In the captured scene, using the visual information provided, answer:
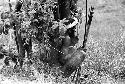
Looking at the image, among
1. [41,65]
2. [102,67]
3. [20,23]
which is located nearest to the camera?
[20,23]

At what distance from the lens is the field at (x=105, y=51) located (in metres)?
5.73

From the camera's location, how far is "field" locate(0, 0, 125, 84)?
5.73m

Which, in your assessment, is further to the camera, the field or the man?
the field

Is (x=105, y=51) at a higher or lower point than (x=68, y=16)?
lower

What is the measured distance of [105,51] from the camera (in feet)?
23.2

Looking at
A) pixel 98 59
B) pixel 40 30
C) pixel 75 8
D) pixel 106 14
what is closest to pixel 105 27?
pixel 106 14

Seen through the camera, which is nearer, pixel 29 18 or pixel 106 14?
pixel 29 18

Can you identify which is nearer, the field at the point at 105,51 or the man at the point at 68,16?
the man at the point at 68,16

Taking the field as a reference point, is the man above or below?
above

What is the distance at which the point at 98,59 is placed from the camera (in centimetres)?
636

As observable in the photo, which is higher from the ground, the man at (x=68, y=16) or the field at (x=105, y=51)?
the man at (x=68, y=16)

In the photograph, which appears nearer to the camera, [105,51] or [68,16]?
[68,16]

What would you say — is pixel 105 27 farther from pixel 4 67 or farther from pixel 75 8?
pixel 4 67

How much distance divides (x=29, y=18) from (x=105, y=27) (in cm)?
583
